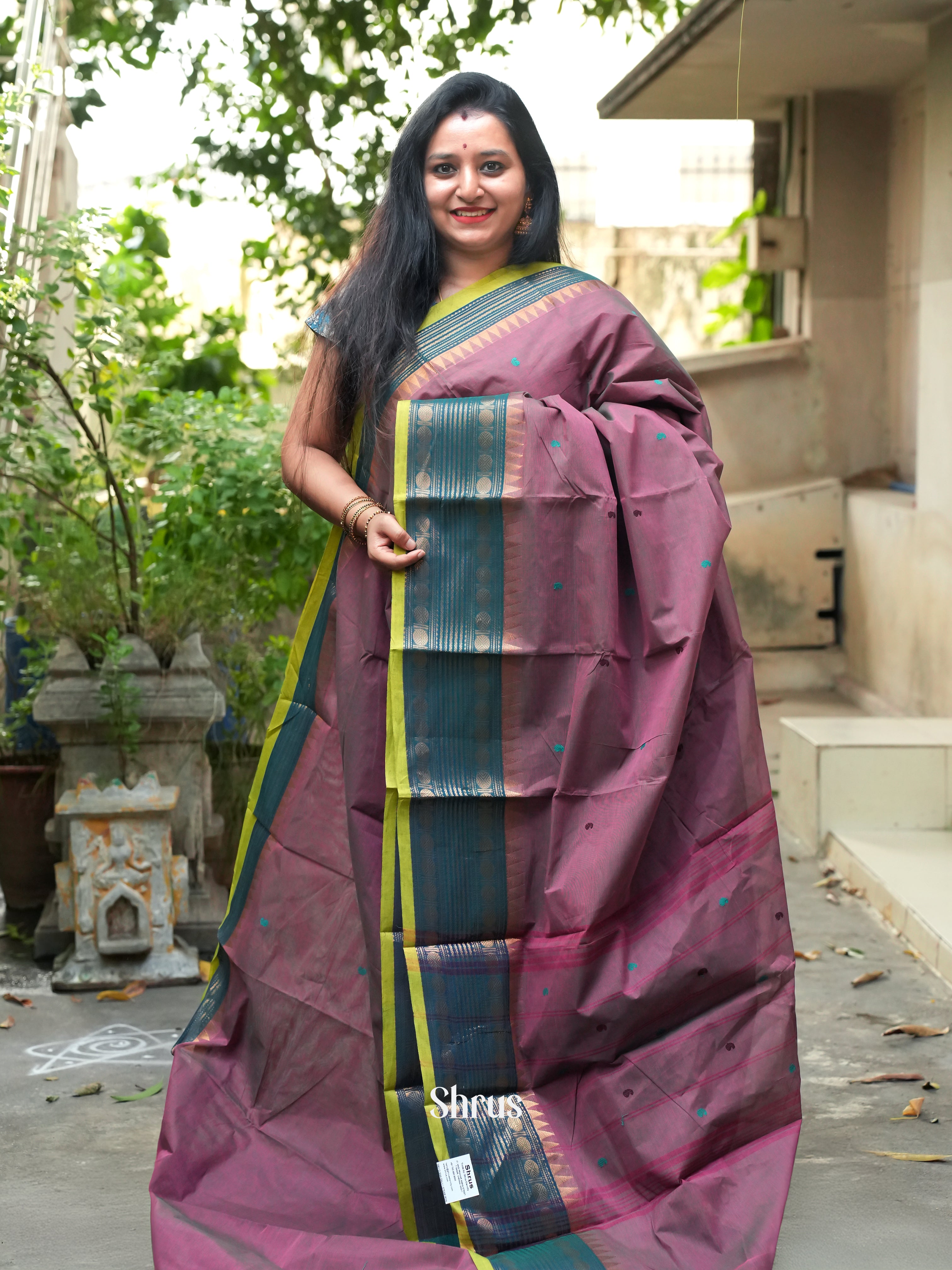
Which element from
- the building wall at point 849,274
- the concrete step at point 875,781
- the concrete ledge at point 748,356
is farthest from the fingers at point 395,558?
the building wall at point 849,274

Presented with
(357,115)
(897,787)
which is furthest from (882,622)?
(357,115)

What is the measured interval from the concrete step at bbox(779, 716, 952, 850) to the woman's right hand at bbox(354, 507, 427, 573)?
2423 mm

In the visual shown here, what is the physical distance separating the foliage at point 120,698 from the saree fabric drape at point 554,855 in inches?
50.8

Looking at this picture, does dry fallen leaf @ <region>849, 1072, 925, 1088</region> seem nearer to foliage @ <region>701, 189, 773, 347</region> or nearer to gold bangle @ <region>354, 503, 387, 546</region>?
gold bangle @ <region>354, 503, 387, 546</region>

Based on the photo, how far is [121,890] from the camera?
322cm

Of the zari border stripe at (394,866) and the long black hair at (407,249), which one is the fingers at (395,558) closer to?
the zari border stripe at (394,866)

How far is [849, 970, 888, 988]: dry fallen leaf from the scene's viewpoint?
10.6ft

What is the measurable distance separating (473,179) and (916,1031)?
1.96 metres

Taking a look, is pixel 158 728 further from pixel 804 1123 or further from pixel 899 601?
pixel 899 601

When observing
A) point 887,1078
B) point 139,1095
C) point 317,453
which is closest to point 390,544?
point 317,453

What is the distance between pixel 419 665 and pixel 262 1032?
28.8 inches

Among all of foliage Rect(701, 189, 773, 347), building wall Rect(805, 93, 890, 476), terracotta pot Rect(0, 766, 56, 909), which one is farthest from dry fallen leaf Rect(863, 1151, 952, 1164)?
foliage Rect(701, 189, 773, 347)

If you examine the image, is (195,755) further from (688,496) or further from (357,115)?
(357,115)

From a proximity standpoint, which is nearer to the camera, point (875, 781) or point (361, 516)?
point (361, 516)
